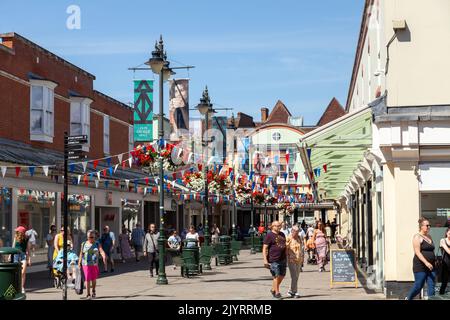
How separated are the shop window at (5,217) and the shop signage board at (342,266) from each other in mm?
12050

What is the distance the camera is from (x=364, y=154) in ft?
68.3

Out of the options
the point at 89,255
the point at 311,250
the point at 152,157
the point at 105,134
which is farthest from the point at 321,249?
the point at 105,134

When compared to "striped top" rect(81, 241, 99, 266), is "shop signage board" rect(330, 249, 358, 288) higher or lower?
lower

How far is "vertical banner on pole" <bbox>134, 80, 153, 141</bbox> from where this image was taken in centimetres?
2809

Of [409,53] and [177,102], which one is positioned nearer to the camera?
[409,53]

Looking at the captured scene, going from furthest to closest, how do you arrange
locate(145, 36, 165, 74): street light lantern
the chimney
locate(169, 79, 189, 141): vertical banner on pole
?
the chimney
locate(169, 79, 189, 141): vertical banner on pole
locate(145, 36, 165, 74): street light lantern

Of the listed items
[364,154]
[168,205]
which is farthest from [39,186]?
[168,205]

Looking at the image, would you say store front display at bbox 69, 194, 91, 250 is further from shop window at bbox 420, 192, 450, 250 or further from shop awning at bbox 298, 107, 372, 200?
shop window at bbox 420, 192, 450, 250

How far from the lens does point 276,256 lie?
684 inches

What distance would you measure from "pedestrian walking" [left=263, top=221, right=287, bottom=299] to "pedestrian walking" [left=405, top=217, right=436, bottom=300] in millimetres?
3613

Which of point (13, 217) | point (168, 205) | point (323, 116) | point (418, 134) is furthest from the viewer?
point (323, 116)

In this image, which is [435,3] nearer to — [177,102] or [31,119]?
[177,102]

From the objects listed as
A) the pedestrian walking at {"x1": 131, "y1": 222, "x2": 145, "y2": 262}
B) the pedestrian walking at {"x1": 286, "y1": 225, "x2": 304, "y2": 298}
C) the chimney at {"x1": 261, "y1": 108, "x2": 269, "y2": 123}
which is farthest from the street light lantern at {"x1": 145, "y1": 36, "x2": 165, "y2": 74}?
the chimney at {"x1": 261, "y1": 108, "x2": 269, "y2": 123}

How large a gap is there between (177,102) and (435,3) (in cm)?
1423
